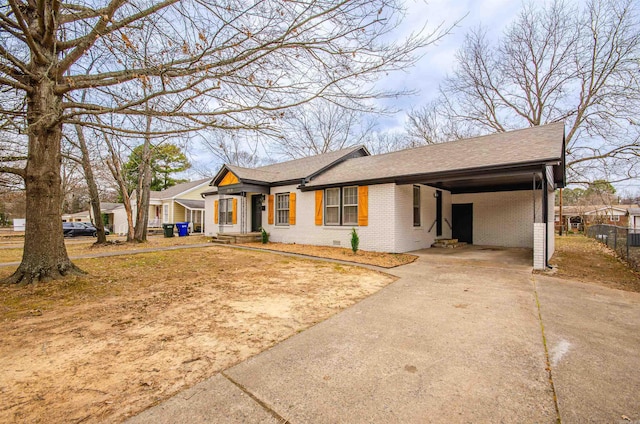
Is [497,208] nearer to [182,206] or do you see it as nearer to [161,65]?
[161,65]

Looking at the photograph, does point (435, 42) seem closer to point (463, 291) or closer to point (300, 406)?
point (463, 291)

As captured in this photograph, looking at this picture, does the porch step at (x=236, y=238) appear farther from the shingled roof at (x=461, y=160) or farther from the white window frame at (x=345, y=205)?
the white window frame at (x=345, y=205)

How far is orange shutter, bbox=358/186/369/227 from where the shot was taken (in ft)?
34.6

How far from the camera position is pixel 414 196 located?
1131cm

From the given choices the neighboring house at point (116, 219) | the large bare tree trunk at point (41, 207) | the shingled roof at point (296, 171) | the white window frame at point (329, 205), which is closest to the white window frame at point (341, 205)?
the white window frame at point (329, 205)

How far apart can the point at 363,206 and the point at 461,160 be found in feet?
11.8

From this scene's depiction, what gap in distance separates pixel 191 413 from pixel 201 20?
522cm

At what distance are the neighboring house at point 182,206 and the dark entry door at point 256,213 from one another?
1077 centimetres

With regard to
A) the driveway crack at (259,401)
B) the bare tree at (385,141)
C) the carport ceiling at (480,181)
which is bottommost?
the driveway crack at (259,401)

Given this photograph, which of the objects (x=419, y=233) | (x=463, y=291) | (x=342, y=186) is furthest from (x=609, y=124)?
(x=463, y=291)

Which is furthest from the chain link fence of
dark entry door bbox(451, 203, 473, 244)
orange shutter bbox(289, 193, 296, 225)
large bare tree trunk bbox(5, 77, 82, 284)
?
large bare tree trunk bbox(5, 77, 82, 284)

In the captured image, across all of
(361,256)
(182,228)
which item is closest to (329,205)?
(361,256)

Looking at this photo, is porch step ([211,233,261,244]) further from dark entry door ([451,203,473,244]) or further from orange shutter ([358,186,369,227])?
dark entry door ([451,203,473,244])

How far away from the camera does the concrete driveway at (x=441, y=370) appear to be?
80.4 inches
